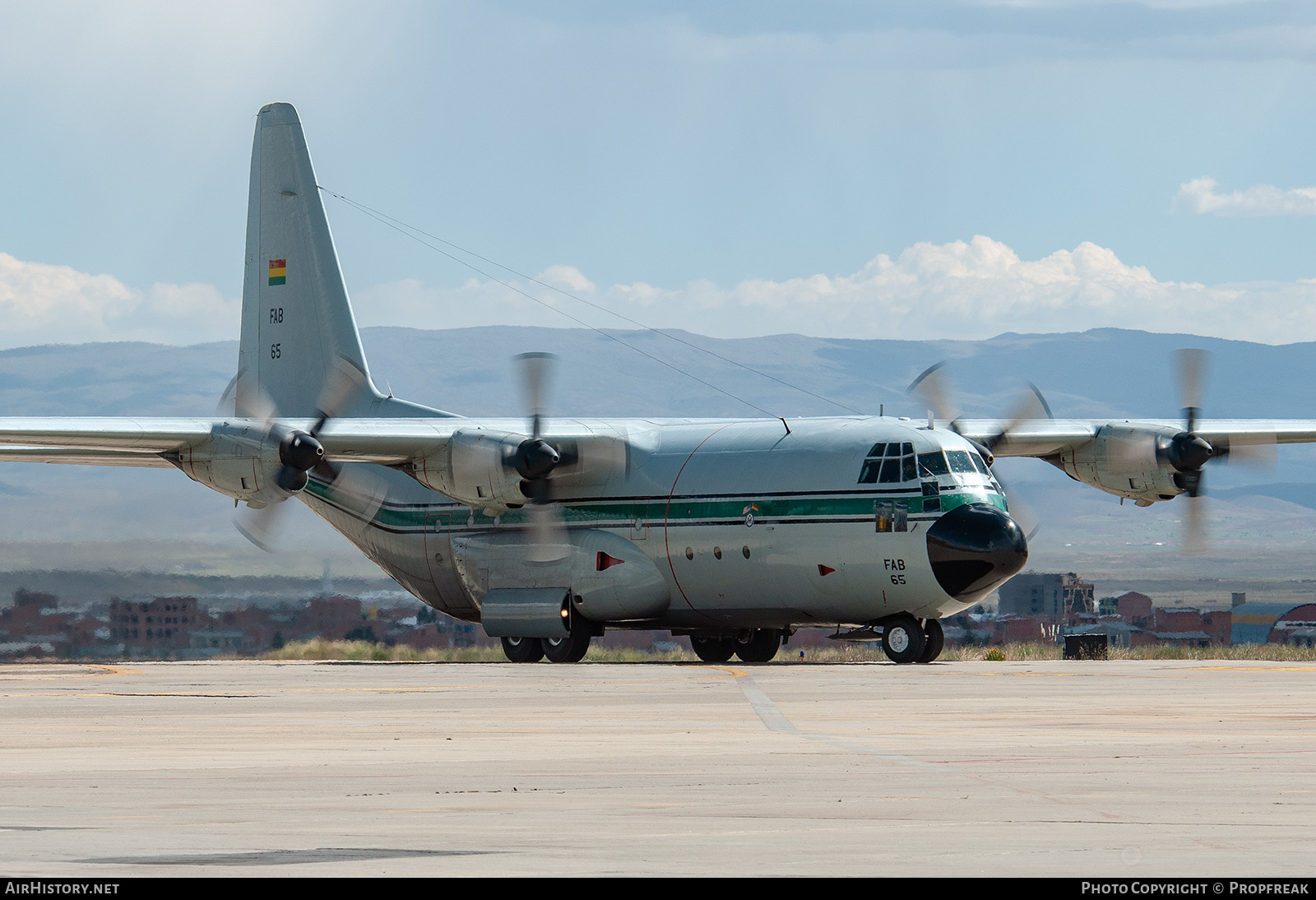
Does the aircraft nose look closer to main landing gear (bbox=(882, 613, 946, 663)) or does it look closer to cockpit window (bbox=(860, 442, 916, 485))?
cockpit window (bbox=(860, 442, 916, 485))

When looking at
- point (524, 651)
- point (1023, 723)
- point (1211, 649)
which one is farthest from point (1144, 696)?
point (1211, 649)

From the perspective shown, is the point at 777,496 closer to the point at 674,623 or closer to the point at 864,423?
the point at 864,423

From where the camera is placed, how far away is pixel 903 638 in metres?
34.0

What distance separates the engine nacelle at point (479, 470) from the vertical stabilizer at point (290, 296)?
23.9ft

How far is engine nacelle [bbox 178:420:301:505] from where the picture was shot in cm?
3253

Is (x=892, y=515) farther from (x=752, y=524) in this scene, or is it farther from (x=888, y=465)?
(x=752, y=524)

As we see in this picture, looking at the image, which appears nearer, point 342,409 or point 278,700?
point 278,700

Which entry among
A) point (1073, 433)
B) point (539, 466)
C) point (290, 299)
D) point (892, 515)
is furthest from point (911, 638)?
point (290, 299)

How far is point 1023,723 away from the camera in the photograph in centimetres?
1775

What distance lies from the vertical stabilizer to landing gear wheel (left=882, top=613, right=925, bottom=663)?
46.0 ft

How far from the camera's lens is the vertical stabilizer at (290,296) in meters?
43.1

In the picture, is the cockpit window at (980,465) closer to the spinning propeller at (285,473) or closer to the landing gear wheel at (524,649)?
the landing gear wheel at (524,649)

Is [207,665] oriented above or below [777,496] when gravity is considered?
below
